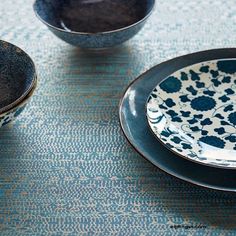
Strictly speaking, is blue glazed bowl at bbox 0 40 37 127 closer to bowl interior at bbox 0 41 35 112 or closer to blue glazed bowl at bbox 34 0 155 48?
bowl interior at bbox 0 41 35 112

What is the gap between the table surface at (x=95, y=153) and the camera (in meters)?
0.84

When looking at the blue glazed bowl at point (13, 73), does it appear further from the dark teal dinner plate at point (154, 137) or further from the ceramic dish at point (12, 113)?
the dark teal dinner plate at point (154, 137)

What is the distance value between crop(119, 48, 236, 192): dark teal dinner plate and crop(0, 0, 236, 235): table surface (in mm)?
33

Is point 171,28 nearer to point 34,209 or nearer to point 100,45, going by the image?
point 100,45

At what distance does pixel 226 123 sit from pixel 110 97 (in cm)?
23

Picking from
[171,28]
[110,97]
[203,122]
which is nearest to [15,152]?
[110,97]

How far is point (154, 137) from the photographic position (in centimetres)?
92

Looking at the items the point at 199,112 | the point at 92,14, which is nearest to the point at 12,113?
the point at 199,112

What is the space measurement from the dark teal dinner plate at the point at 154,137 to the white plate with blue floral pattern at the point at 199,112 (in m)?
0.01

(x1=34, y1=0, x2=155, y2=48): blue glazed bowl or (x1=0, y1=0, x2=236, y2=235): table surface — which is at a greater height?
(x1=34, y1=0, x2=155, y2=48): blue glazed bowl

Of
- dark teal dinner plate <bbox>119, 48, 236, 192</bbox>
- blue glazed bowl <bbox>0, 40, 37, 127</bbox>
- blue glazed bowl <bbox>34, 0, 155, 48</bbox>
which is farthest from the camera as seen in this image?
blue glazed bowl <bbox>34, 0, 155, 48</bbox>

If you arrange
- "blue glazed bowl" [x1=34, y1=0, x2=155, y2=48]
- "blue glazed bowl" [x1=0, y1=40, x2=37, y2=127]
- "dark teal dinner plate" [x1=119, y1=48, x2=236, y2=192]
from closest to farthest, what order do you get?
"dark teal dinner plate" [x1=119, y1=48, x2=236, y2=192]
"blue glazed bowl" [x1=0, y1=40, x2=37, y2=127]
"blue glazed bowl" [x1=34, y1=0, x2=155, y2=48]

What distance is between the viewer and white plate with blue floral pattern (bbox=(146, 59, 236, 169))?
917 mm

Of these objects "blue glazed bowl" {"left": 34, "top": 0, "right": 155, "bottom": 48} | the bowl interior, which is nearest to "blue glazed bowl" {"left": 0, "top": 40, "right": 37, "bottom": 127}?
the bowl interior
